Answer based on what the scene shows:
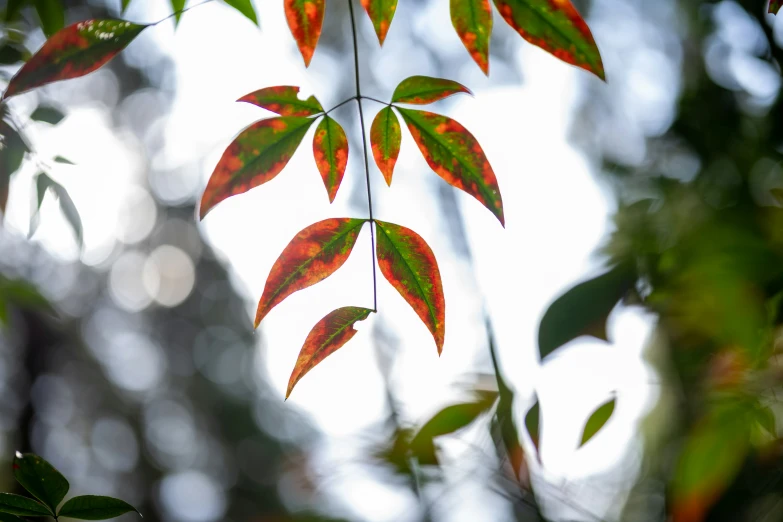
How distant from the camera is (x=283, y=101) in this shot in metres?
0.35

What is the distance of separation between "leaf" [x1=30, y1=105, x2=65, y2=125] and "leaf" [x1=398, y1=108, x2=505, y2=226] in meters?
0.50

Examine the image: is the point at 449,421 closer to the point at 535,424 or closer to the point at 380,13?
the point at 535,424

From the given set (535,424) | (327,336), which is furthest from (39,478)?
(535,424)

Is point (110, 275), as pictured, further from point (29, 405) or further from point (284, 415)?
point (284, 415)

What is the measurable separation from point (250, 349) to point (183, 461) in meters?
1.03

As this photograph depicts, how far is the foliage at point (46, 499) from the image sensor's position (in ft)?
1.00

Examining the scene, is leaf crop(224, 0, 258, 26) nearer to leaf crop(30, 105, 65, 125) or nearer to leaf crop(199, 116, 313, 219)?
leaf crop(199, 116, 313, 219)

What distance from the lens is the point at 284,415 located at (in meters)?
4.05

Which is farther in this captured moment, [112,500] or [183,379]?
[183,379]

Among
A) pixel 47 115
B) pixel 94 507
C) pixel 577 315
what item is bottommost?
pixel 94 507

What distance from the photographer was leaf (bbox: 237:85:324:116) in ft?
1.12

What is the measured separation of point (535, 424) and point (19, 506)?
309 mm

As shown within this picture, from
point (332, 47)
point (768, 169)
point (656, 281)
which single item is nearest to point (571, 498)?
point (656, 281)

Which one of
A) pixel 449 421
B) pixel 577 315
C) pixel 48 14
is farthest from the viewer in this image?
pixel 48 14
